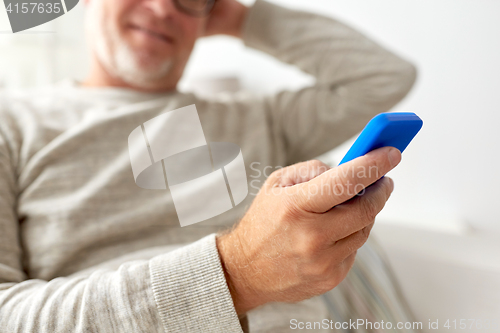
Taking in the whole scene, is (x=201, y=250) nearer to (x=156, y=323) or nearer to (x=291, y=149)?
(x=156, y=323)

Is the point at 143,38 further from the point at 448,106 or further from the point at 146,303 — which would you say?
the point at 448,106

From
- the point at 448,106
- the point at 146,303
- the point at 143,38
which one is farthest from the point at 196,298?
the point at 448,106

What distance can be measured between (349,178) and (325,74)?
20.3 inches

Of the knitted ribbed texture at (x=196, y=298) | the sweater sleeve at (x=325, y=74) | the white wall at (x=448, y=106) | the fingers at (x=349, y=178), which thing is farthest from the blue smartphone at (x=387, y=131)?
the white wall at (x=448, y=106)

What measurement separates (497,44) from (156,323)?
32.1 inches

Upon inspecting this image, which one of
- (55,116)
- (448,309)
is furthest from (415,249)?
(55,116)

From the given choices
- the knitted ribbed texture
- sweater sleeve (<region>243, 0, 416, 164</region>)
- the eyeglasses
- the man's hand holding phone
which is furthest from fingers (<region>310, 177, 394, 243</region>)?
the eyeglasses

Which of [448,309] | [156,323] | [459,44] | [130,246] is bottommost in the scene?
[448,309]

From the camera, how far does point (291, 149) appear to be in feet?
2.54

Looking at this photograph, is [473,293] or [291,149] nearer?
[473,293]

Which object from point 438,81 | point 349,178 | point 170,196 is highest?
point 349,178

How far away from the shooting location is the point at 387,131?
243mm

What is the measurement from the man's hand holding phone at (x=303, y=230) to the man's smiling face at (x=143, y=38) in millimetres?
472

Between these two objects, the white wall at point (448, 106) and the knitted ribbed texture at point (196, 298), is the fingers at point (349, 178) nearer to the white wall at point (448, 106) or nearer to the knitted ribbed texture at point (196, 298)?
the knitted ribbed texture at point (196, 298)
